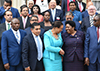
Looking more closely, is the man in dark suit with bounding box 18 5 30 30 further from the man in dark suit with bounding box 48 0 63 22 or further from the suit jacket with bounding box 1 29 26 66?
the suit jacket with bounding box 1 29 26 66

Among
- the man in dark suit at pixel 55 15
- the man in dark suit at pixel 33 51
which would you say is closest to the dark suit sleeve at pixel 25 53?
the man in dark suit at pixel 33 51

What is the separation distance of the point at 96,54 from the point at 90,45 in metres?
0.27

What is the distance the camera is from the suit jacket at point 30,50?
4340mm

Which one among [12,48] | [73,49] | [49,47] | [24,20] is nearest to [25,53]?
[12,48]

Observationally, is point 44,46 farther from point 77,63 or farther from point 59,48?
point 77,63

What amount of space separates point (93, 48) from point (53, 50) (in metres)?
1.03

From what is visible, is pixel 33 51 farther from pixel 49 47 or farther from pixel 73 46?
pixel 73 46

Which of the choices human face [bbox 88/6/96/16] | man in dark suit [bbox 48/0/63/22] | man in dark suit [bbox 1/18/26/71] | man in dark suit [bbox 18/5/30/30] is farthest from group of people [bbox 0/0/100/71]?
man in dark suit [bbox 48/0/63/22]

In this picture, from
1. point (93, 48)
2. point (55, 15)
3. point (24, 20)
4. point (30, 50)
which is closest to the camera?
point (30, 50)

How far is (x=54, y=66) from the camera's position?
15.1 feet

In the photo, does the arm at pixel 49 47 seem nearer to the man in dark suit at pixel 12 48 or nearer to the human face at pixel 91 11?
the man in dark suit at pixel 12 48

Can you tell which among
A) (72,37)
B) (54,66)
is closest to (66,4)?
(72,37)

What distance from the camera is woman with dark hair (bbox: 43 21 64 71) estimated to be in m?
4.54

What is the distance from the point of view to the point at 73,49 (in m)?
4.73
